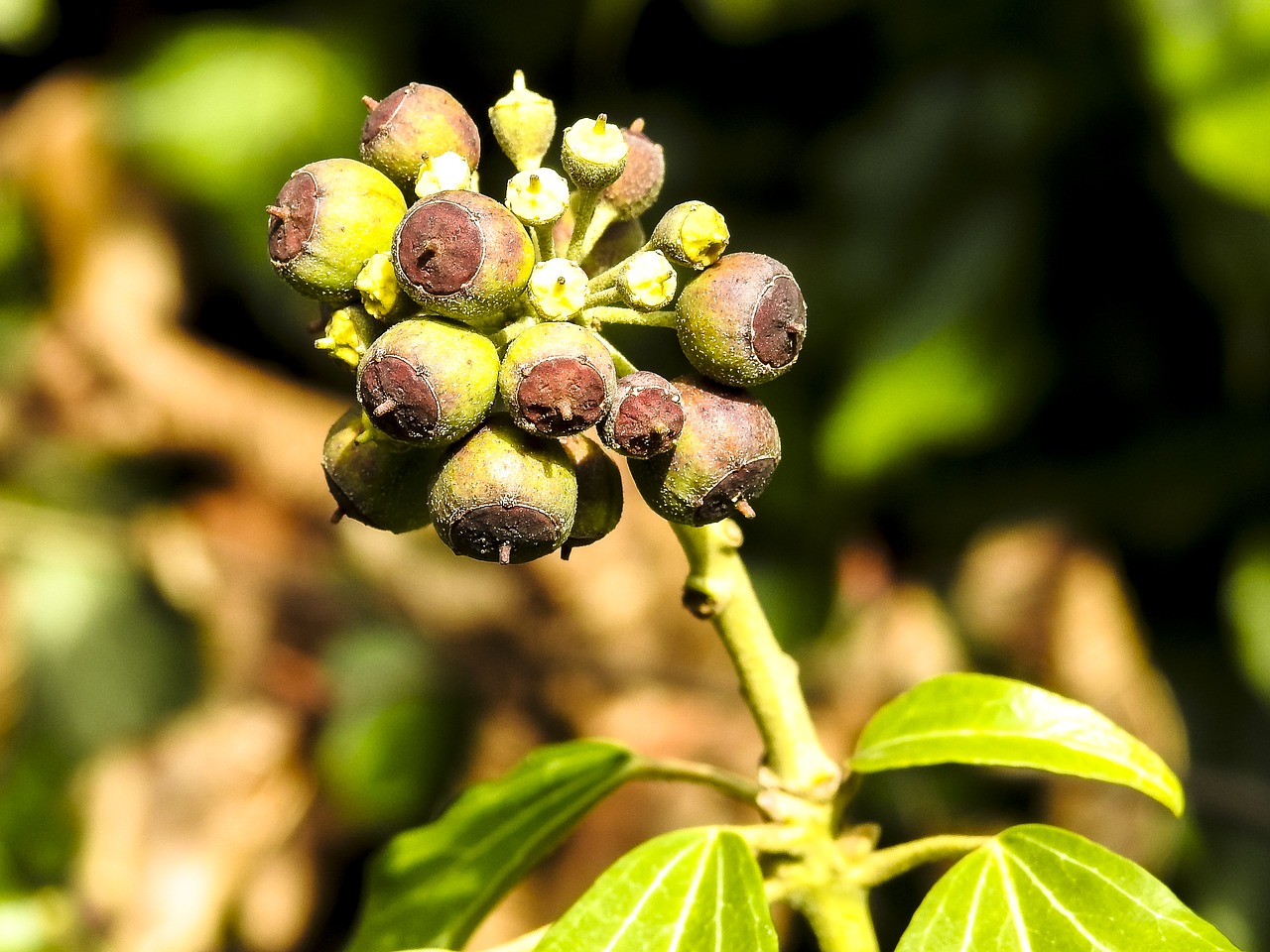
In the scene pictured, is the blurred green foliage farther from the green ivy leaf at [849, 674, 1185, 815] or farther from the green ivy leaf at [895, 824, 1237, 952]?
the green ivy leaf at [895, 824, 1237, 952]

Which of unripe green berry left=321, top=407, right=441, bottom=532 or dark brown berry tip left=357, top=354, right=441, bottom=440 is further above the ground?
dark brown berry tip left=357, top=354, right=441, bottom=440

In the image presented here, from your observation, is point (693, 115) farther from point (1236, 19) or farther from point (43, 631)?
point (43, 631)

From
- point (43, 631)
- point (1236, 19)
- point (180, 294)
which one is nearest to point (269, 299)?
point (180, 294)

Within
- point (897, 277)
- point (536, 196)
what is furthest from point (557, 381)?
point (897, 277)

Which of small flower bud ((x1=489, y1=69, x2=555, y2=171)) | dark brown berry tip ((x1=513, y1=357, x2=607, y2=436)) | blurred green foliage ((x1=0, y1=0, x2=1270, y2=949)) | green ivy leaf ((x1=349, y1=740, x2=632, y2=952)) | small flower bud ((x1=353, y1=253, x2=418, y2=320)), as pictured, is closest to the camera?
dark brown berry tip ((x1=513, y1=357, x2=607, y2=436))

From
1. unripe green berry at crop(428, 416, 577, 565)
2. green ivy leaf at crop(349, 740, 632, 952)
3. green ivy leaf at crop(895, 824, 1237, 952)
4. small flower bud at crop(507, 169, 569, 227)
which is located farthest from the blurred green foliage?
unripe green berry at crop(428, 416, 577, 565)

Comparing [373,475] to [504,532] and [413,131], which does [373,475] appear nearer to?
[504,532]

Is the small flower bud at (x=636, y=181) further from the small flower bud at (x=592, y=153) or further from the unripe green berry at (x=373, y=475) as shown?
the unripe green berry at (x=373, y=475)

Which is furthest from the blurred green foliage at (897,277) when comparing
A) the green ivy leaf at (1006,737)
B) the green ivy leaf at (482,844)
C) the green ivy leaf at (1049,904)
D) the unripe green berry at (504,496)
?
the unripe green berry at (504,496)
